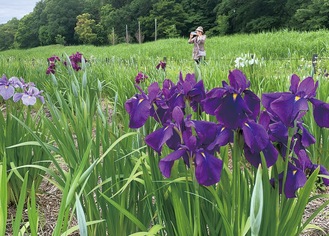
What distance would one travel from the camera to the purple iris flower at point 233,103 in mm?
821

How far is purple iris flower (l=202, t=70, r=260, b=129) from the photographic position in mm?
821

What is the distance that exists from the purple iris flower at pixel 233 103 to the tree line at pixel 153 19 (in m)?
17.8

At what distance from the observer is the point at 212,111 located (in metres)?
0.87

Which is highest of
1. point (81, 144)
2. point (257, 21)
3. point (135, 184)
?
point (257, 21)

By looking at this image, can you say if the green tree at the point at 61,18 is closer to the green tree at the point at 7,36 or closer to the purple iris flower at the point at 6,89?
the green tree at the point at 7,36

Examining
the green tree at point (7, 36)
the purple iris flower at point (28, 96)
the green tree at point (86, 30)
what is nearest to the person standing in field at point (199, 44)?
the purple iris flower at point (28, 96)

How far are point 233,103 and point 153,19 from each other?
137 ft

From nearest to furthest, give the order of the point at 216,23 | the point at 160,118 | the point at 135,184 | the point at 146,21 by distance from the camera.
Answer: the point at 160,118
the point at 135,184
the point at 216,23
the point at 146,21

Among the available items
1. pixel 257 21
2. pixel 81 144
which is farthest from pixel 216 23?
pixel 81 144

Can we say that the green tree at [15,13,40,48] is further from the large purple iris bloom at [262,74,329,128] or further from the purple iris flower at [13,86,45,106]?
the large purple iris bloom at [262,74,329,128]

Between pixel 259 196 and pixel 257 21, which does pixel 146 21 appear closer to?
pixel 257 21

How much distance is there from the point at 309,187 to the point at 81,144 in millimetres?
879

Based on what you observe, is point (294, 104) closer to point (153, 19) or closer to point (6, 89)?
point (6, 89)

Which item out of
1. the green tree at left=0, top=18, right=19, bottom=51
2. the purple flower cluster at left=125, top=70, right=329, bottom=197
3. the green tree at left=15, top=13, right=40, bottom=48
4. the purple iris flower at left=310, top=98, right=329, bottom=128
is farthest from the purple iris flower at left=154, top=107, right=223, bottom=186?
the green tree at left=0, top=18, right=19, bottom=51
